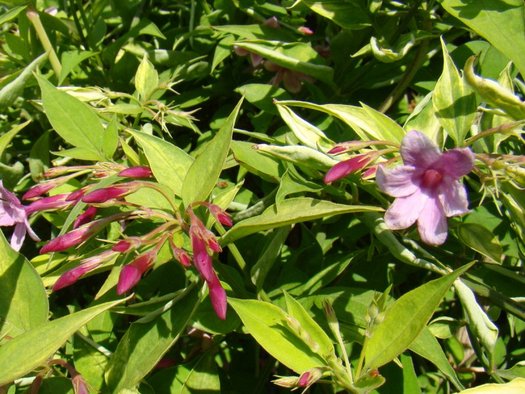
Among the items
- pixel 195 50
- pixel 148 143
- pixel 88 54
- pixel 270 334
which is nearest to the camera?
pixel 270 334

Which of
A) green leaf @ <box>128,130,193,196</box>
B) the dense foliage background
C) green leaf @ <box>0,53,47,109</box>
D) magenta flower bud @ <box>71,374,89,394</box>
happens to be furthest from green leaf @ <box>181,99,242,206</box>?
green leaf @ <box>0,53,47,109</box>

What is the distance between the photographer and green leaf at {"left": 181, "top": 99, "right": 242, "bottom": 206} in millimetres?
1009

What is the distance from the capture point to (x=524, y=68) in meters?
1.10

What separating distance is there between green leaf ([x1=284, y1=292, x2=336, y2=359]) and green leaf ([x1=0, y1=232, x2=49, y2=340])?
0.41m

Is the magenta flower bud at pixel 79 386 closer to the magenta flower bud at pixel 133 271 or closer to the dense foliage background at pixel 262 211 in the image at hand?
the dense foliage background at pixel 262 211

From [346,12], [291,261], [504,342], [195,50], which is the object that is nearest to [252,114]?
[195,50]

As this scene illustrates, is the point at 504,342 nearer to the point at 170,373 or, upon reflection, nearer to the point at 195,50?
the point at 170,373

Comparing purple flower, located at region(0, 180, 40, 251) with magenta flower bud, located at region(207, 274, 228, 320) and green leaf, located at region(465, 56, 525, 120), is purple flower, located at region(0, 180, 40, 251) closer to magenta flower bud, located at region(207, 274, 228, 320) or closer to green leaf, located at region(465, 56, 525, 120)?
magenta flower bud, located at region(207, 274, 228, 320)

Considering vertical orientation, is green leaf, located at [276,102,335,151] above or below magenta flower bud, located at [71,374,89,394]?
above

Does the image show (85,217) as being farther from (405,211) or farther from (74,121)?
(405,211)

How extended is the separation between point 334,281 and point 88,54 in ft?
2.65

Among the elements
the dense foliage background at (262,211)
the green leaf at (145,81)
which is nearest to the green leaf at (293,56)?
the dense foliage background at (262,211)

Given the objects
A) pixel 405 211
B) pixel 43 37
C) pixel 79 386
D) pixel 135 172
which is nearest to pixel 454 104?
pixel 405 211

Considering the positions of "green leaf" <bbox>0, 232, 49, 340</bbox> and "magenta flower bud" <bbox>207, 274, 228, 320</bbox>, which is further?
"green leaf" <bbox>0, 232, 49, 340</bbox>
